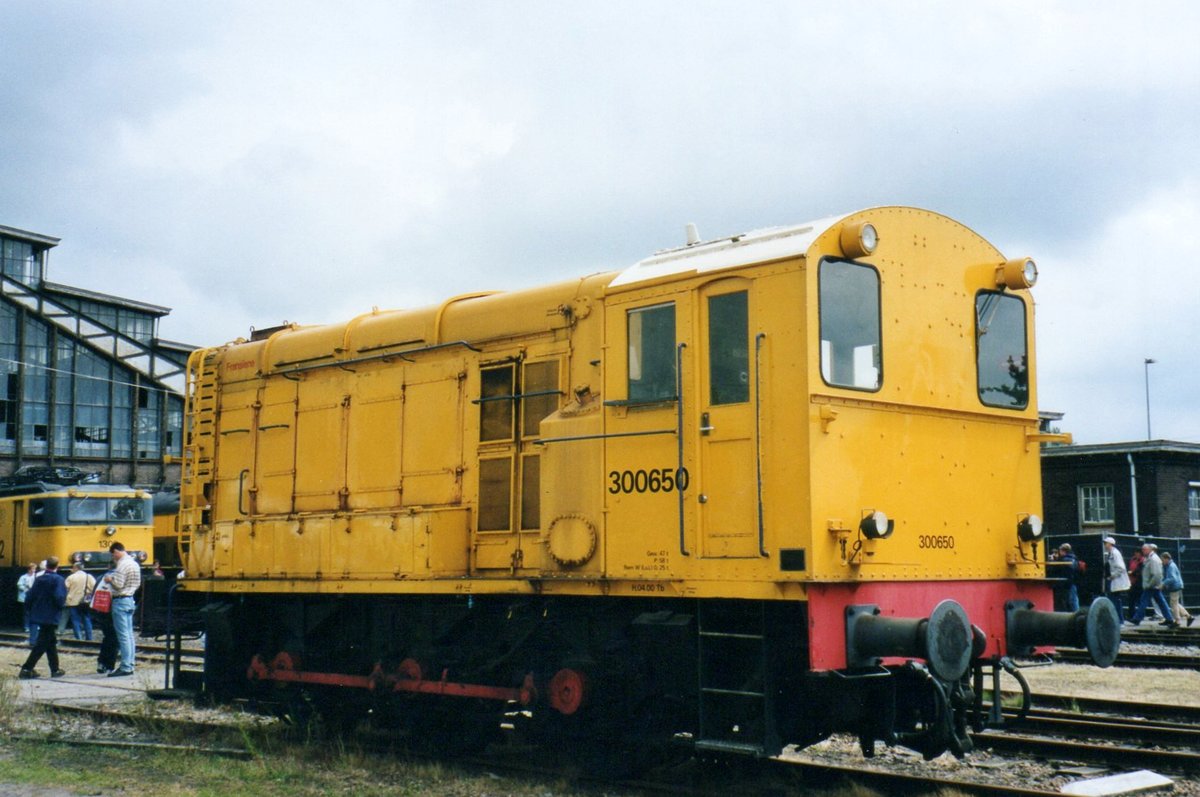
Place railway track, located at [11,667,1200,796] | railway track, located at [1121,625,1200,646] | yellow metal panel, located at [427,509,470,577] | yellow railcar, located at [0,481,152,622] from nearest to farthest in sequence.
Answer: railway track, located at [11,667,1200,796]
yellow metal panel, located at [427,509,470,577]
railway track, located at [1121,625,1200,646]
yellow railcar, located at [0,481,152,622]

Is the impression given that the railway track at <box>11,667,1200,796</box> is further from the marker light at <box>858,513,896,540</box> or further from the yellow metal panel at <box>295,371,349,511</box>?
the yellow metal panel at <box>295,371,349,511</box>

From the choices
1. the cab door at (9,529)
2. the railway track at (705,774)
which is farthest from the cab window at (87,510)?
the railway track at (705,774)

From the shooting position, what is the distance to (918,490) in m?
8.45

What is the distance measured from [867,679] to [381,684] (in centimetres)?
454

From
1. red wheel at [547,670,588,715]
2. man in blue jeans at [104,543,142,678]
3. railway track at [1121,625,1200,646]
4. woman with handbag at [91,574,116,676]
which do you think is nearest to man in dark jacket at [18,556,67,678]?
woman with handbag at [91,574,116,676]

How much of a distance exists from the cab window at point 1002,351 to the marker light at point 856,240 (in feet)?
5.42

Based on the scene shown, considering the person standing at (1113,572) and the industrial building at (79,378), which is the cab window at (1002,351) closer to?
the person standing at (1113,572)

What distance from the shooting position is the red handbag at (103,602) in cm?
1673

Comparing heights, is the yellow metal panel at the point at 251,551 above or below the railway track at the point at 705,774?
above

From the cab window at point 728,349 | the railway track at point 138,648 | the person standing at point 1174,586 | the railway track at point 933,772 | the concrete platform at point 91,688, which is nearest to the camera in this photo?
the cab window at point 728,349

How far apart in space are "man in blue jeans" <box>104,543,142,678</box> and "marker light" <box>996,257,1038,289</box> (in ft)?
41.4

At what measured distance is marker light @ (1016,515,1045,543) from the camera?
29.8 feet

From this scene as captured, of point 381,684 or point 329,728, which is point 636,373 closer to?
point 381,684

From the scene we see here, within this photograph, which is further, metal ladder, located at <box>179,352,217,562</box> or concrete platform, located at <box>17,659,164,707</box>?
concrete platform, located at <box>17,659,164,707</box>
